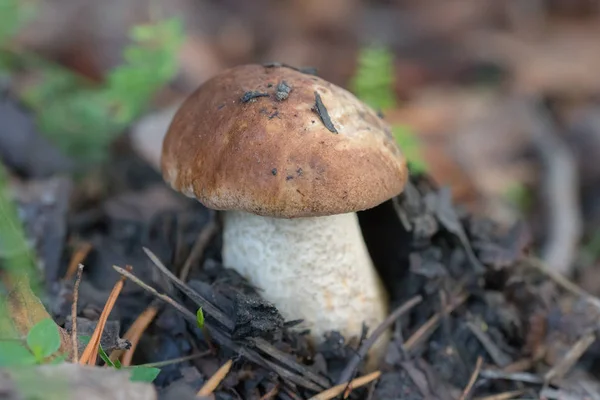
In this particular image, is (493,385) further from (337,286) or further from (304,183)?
(304,183)

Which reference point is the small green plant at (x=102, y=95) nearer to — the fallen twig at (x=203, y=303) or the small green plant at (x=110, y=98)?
the small green plant at (x=110, y=98)

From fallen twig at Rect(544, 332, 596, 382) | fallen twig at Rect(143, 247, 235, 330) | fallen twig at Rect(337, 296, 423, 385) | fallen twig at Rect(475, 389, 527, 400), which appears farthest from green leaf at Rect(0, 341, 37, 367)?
fallen twig at Rect(544, 332, 596, 382)

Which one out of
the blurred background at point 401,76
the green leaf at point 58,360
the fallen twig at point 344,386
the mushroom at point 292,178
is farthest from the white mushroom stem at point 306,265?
the green leaf at point 58,360

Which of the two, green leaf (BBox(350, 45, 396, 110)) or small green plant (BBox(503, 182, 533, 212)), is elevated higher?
green leaf (BBox(350, 45, 396, 110))

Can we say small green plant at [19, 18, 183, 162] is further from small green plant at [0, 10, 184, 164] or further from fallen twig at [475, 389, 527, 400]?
fallen twig at [475, 389, 527, 400]

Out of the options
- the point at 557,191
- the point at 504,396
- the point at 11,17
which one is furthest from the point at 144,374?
the point at 557,191

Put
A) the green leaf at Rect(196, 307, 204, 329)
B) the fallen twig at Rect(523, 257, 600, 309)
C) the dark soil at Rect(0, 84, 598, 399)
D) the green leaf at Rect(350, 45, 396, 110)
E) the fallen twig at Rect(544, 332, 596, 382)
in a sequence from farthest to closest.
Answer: the green leaf at Rect(350, 45, 396, 110) → the fallen twig at Rect(523, 257, 600, 309) → the fallen twig at Rect(544, 332, 596, 382) → the dark soil at Rect(0, 84, 598, 399) → the green leaf at Rect(196, 307, 204, 329)
